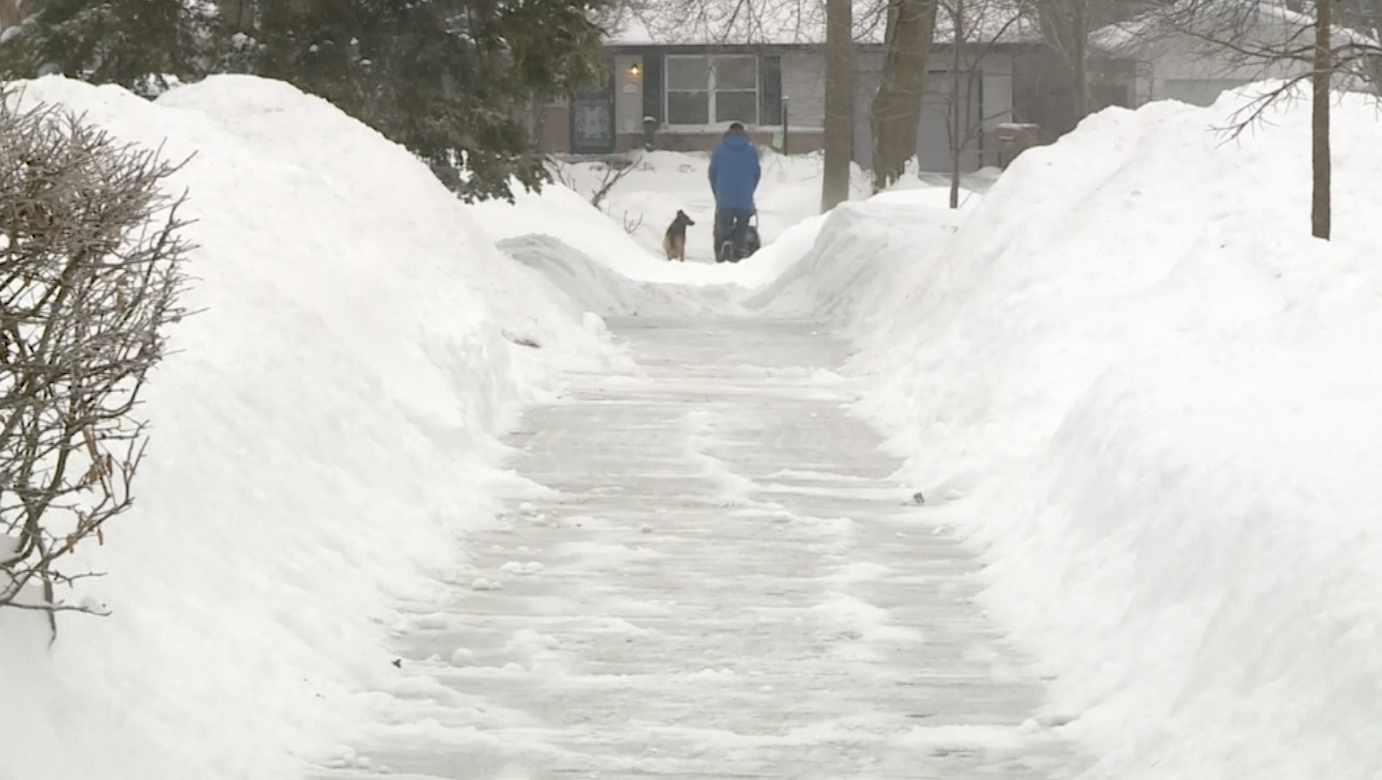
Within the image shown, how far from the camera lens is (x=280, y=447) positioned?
822 cm

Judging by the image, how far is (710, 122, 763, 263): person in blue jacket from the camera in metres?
26.3

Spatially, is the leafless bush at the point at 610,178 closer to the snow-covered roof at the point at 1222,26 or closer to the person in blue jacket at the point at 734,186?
the person in blue jacket at the point at 734,186

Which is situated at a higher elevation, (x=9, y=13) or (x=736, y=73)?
(x=9, y=13)

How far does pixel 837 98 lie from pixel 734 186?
6.66 meters

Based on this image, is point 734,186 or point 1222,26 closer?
point 1222,26

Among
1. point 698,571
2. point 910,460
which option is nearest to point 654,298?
point 910,460

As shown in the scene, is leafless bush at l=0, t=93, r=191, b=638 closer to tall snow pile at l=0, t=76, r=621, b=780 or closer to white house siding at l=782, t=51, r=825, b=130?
tall snow pile at l=0, t=76, r=621, b=780

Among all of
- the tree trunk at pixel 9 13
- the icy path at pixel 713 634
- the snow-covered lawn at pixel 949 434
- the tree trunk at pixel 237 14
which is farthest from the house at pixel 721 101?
the icy path at pixel 713 634

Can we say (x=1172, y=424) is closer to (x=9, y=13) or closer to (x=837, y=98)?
(x=9, y=13)

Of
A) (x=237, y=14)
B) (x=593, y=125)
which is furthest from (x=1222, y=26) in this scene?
(x=593, y=125)

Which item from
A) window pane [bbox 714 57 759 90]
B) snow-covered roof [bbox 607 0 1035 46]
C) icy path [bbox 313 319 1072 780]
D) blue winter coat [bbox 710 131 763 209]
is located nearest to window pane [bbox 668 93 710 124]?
window pane [bbox 714 57 759 90]

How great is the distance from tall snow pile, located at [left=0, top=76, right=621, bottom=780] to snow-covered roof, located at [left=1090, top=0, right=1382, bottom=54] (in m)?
4.82

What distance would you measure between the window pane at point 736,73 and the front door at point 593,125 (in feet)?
8.86

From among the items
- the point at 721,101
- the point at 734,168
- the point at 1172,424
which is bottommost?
the point at 1172,424
